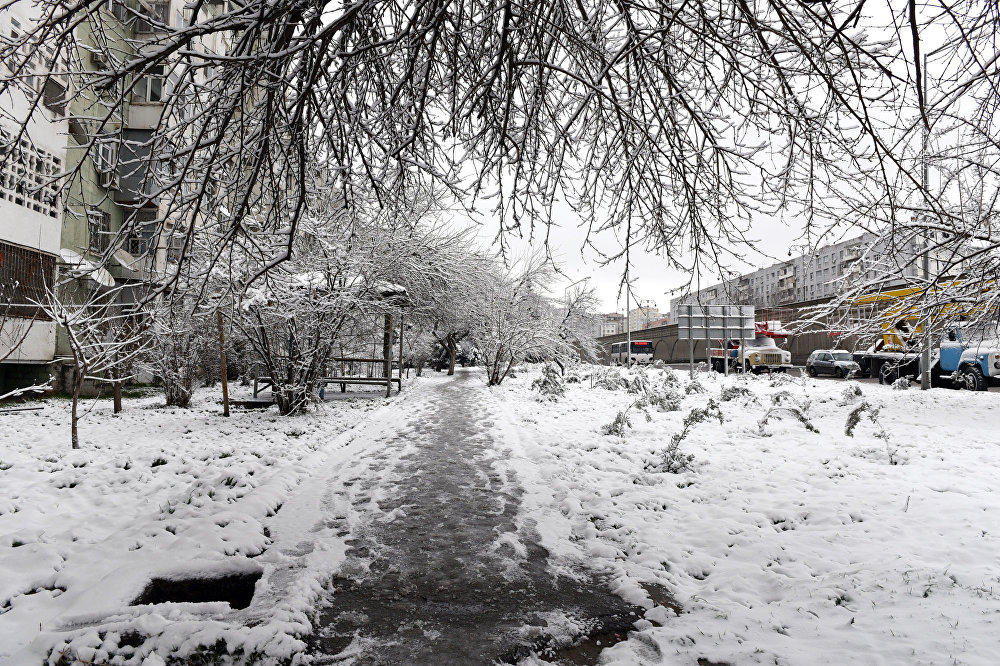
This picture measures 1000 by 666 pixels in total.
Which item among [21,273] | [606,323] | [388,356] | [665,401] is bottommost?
[665,401]

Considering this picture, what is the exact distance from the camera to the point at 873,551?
359cm

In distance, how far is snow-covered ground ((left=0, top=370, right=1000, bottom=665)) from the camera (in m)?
2.57

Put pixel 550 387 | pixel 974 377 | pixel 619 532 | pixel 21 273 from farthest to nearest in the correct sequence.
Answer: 1. pixel 550 387
2. pixel 974 377
3. pixel 21 273
4. pixel 619 532

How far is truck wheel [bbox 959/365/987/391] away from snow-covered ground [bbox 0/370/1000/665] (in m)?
6.65

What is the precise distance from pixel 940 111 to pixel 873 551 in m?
3.56

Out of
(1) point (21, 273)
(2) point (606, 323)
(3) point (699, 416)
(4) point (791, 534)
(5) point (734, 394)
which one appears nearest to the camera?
(4) point (791, 534)

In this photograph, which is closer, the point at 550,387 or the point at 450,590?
the point at 450,590

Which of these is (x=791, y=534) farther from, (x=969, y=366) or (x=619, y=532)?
(x=969, y=366)

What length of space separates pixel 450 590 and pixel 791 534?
2713mm

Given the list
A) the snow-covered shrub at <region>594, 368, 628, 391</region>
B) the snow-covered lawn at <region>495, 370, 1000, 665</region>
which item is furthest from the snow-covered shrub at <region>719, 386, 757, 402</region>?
the snow-covered shrub at <region>594, 368, 628, 391</region>

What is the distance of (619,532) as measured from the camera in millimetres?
4078

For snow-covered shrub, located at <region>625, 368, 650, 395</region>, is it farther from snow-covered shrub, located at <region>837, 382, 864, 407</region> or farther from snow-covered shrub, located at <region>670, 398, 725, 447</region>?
snow-covered shrub, located at <region>837, 382, 864, 407</region>

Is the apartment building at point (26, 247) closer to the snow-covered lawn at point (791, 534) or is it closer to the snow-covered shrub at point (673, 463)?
the snow-covered lawn at point (791, 534)

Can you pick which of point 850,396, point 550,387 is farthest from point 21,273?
point 850,396
